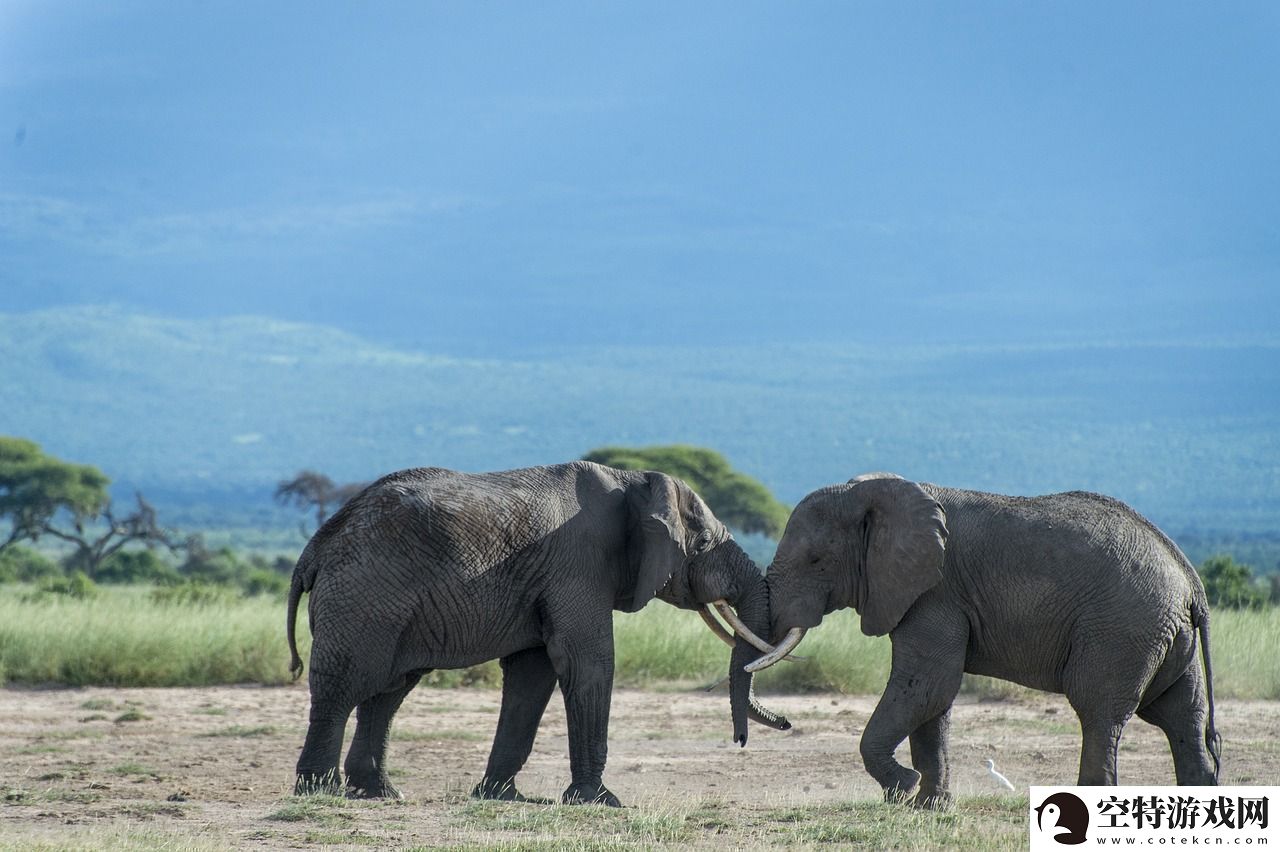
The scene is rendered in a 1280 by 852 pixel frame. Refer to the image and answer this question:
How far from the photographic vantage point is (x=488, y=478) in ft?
42.4

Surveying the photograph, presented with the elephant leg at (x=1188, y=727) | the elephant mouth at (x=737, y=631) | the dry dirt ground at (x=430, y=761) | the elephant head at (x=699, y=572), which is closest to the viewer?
the dry dirt ground at (x=430, y=761)

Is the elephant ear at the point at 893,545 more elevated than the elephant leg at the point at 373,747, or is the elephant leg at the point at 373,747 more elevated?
the elephant ear at the point at 893,545

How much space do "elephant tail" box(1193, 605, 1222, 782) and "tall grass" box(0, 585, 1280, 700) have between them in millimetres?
6616

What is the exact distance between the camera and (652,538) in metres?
12.9

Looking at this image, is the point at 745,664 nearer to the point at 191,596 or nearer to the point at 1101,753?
the point at 1101,753

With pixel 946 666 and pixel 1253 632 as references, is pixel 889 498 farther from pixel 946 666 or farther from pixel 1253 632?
pixel 1253 632

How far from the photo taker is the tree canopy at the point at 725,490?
51.9 meters

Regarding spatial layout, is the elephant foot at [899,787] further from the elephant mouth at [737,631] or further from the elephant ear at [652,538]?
the elephant ear at [652,538]

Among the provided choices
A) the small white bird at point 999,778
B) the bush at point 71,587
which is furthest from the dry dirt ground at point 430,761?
the bush at point 71,587

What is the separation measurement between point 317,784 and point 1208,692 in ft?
18.6

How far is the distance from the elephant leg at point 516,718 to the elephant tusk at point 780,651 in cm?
161

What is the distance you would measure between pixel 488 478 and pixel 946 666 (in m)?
3.31

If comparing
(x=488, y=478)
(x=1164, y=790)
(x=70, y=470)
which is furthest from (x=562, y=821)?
(x=70, y=470)

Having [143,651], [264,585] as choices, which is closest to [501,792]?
[143,651]
